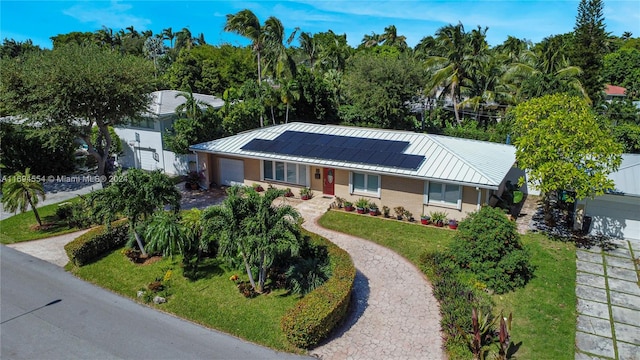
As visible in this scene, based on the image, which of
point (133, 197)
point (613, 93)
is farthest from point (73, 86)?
point (613, 93)

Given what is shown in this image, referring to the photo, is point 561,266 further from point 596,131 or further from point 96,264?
point 96,264

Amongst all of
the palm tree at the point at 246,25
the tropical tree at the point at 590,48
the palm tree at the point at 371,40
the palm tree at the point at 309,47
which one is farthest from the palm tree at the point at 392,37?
the palm tree at the point at 246,25

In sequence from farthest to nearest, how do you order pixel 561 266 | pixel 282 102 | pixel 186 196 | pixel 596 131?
pixel 282 102
pixel 186 196
pixel 596 131
pixel 561 266

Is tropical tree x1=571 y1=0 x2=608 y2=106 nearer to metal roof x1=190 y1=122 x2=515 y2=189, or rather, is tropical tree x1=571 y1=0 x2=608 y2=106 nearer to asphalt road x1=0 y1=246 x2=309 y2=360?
metal roof x1=190 y1=122 x2=515 y2=189

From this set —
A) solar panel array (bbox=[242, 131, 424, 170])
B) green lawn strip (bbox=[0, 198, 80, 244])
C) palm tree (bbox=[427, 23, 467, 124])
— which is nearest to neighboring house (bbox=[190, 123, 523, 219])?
solar panel array (bbox=[242, 131, 424, 170])

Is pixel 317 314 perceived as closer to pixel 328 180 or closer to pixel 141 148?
pixel 328 180

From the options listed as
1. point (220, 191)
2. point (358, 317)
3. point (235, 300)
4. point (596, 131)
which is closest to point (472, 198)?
point (596, 131)

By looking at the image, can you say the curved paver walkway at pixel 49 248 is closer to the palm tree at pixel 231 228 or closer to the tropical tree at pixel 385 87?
the palm tree at pixel 231 228
